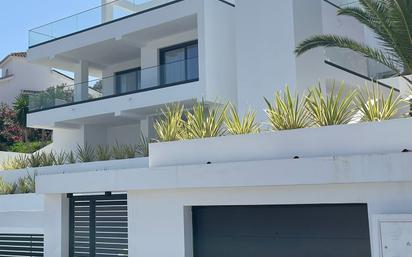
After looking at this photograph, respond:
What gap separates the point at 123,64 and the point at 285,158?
19094 millimetres

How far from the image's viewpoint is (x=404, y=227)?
7.56 meters

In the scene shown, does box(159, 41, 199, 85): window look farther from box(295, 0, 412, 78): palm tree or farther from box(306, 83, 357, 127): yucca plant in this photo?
box(306, 83, 357, 127): yucca plant

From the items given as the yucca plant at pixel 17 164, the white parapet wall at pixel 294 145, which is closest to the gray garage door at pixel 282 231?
the white parapet wall at pixel 294 145

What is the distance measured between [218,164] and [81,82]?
59.8 feet

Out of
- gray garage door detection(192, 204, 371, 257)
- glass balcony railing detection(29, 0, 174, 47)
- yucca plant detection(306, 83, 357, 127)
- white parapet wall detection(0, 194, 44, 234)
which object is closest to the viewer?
gray garage door detection(192, 204, 371, 257)

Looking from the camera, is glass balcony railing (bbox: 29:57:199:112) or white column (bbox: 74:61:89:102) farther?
white column (bbox: 74:61:89:102)

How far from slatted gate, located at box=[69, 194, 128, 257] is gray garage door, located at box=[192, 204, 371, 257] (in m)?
2.30

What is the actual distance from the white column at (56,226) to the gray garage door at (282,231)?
423cm

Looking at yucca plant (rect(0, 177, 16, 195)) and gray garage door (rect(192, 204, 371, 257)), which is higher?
yucca plant (rect(0, 177, 16, 195))

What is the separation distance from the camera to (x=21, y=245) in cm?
1474

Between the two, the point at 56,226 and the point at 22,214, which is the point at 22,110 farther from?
Result: the point at 56,226

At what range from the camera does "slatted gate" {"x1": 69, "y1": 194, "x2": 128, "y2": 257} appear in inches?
471

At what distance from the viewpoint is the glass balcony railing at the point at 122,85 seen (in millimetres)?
21000

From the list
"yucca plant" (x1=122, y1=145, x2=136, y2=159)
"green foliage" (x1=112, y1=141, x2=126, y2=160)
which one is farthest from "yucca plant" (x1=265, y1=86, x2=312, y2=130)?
"green foliage" (x1=112, y1=141, x2=126, y2=160)
